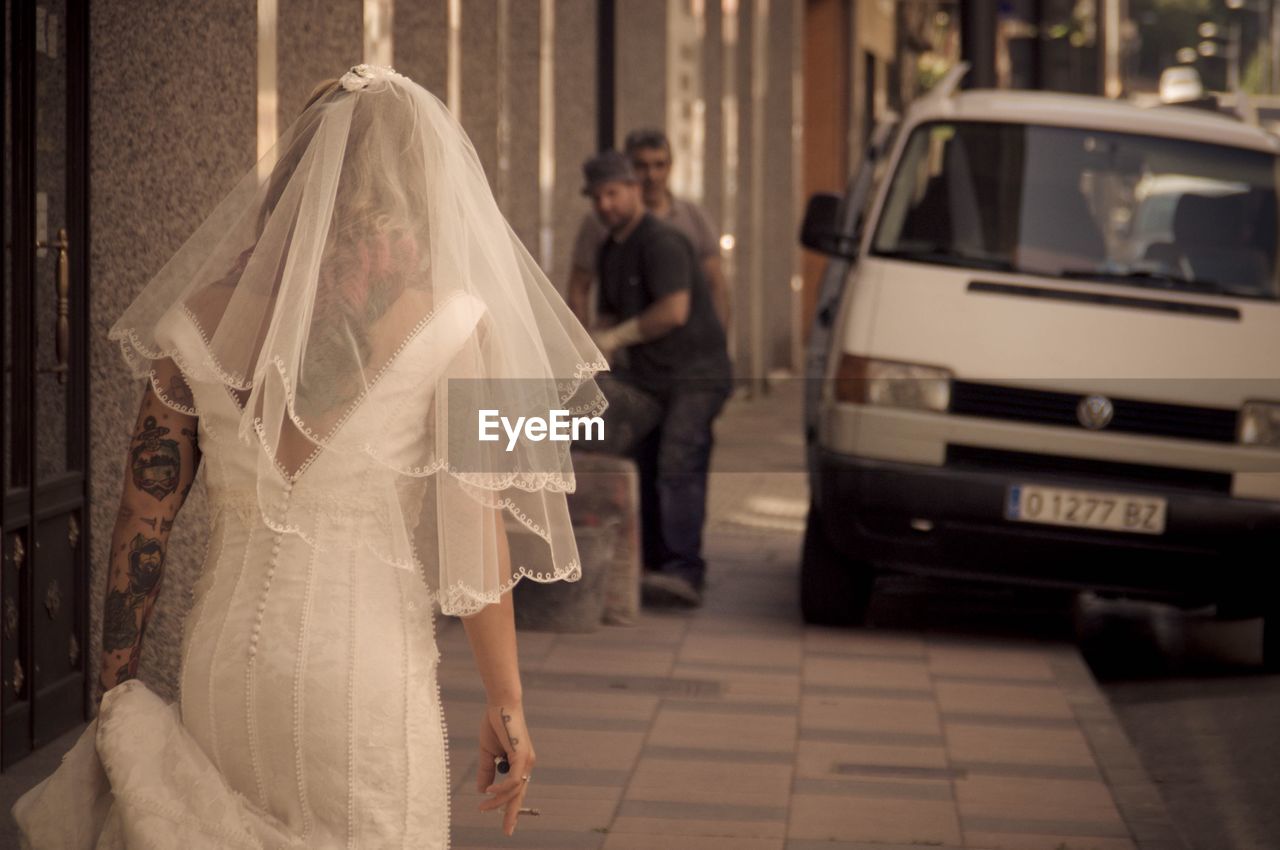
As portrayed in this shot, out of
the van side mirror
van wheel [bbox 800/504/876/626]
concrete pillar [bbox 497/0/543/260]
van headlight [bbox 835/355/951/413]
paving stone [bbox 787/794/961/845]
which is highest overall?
concrete pillar [bbox 497/0/543/260]

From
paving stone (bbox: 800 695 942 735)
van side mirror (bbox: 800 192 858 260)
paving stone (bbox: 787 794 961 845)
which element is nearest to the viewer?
paving stone (bbox: 787 794 961 845)

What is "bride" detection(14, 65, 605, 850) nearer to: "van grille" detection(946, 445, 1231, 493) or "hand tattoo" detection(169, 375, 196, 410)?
"hand tattoo" detection(169, 375, 196, 410)

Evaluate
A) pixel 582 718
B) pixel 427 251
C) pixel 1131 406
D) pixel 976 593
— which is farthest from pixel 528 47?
pixel 427 251

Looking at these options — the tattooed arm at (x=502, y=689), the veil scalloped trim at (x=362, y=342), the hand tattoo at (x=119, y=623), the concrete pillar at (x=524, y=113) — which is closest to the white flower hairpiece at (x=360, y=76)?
the veil scalloped trim at (x=362, y=342)

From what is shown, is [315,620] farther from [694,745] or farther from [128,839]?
[694,745]

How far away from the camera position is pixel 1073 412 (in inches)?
307

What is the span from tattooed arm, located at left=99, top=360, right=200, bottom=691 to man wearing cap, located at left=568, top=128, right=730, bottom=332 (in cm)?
597

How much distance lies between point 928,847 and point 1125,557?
111 inches

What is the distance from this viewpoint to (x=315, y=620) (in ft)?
9.73

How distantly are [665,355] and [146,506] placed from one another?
587 centimetres

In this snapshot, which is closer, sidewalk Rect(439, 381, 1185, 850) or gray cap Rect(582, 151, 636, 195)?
sidewalk Rect(439, 381, 1185, 850)

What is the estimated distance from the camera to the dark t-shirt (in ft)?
29.0

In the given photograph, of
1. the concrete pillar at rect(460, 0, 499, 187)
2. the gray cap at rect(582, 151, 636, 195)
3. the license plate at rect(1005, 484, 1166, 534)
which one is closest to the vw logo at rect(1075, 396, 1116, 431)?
the license plate at rect(1005, 484, 1166, 534)

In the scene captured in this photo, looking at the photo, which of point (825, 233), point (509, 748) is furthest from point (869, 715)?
point (509, 748)
